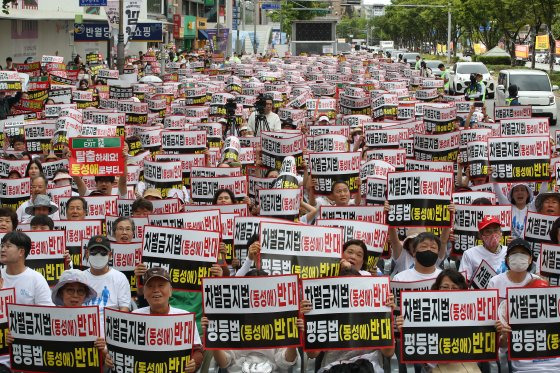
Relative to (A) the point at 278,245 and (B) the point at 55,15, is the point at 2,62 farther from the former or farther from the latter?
(A) the point at 278,245

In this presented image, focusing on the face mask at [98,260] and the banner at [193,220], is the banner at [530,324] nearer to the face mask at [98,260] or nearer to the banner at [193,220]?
the face mask at [98,260]

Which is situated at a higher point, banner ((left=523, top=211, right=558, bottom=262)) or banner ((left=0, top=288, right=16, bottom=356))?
banner ((left=523, top=211, right=558, bottom=262))

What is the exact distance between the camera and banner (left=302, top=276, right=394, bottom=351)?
26.6 feet

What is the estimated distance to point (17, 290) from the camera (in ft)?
29.1

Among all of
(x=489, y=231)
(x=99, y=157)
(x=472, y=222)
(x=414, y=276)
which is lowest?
(x=414, y=276)


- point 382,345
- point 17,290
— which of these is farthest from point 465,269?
point 17,290

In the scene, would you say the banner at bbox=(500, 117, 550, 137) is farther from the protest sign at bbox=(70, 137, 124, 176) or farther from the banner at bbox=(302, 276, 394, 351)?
the banner at bbox=(302, 276, 394, 351)

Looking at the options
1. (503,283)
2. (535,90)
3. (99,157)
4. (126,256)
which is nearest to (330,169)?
(99,157)

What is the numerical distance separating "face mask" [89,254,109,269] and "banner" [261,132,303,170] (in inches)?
284

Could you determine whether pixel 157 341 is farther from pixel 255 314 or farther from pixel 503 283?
pixel 503 283

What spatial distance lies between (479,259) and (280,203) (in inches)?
101

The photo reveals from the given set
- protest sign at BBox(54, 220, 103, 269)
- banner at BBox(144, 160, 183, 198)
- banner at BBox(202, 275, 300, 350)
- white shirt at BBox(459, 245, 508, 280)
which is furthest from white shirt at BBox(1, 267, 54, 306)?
banner at BBox(144, 160, 183, 198)

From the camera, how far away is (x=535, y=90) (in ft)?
119

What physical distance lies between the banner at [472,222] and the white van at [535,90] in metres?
24.4
